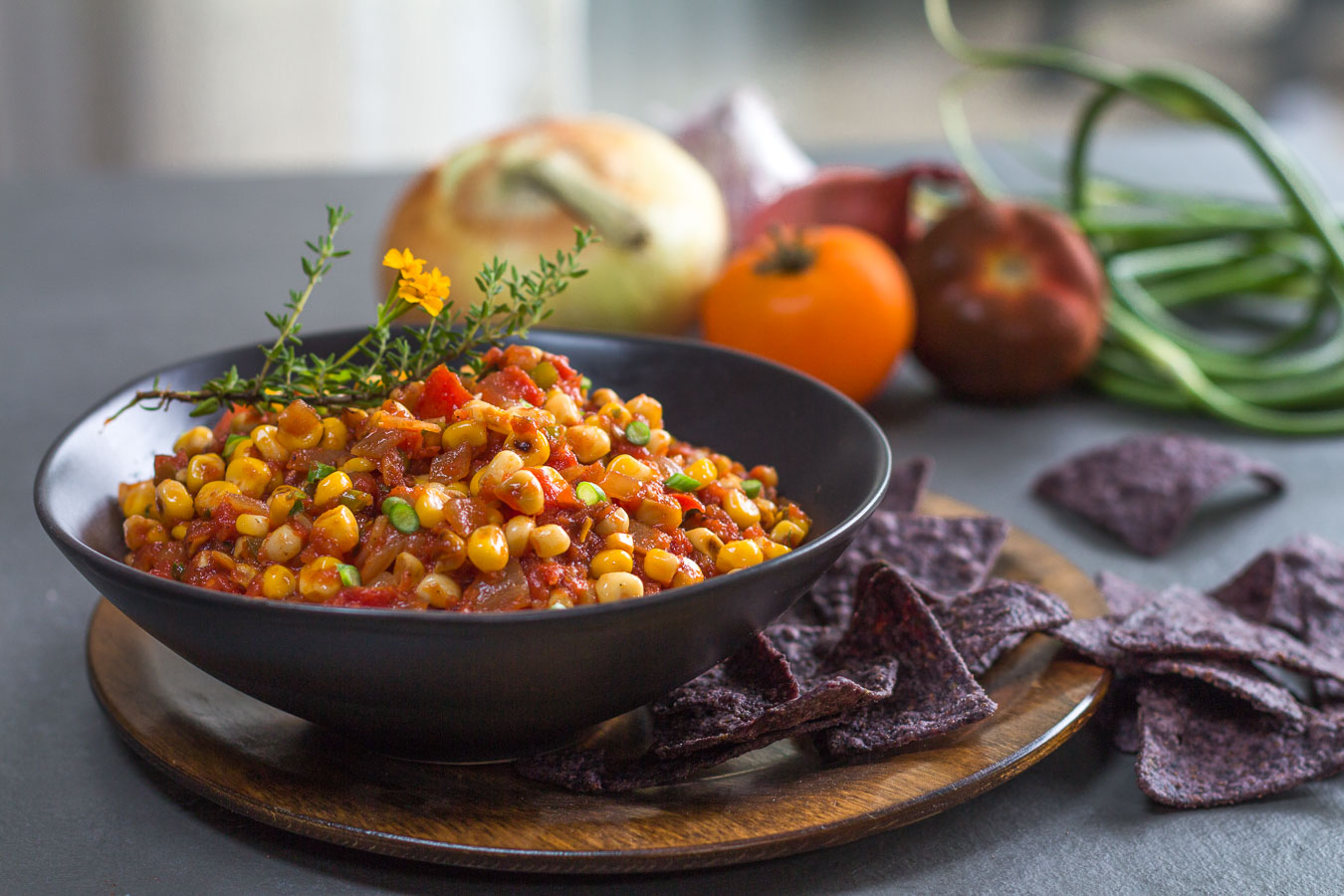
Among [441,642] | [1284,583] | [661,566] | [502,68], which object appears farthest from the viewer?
[502,68]

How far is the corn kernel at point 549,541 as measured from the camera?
1.43 meters

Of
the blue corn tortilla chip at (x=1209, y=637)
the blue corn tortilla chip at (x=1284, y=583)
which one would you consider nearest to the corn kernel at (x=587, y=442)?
the blue corn tortilla chip at (x=1209, y=637)

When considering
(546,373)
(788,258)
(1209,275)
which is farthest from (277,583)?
(1209,275)

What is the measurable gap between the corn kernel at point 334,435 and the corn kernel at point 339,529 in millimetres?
155

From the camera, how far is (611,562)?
1.46 m

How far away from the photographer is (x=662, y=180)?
3.09 metres

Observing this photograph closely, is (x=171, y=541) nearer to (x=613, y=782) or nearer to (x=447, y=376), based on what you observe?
(x=447, y=376)

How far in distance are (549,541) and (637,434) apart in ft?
0.95

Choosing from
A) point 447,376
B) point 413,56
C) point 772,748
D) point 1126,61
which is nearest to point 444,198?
point 447,376

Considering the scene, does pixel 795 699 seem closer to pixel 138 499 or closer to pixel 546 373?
pixel 546 373

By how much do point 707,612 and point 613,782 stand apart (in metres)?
0.25

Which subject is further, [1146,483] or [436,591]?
[1146,483]

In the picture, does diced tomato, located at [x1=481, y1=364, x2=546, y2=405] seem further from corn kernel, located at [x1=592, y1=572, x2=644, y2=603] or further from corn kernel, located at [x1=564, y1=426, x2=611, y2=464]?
corn kernel, located at [x1=592, y1=572, x2=644, y2=603]

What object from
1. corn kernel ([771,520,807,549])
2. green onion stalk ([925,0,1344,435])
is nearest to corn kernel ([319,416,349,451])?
corn kernel ([771,520,807,549])
